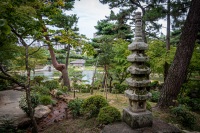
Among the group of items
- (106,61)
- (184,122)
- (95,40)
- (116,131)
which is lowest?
(184,122)

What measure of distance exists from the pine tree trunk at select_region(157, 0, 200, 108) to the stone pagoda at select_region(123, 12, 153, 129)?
2.09 metres

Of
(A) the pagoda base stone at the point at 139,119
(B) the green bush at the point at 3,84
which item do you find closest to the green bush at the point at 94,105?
(A) the pagoda base stone at the point at 139,119

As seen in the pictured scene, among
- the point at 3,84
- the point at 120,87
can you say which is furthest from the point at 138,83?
the point at 3,84

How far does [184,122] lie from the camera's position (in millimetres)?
4727

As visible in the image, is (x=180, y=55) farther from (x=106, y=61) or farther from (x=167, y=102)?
(x=106, y=61)

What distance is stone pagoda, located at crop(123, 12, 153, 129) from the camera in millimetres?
3463

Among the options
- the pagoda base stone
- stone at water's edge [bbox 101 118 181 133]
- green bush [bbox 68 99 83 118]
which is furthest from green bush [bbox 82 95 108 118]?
the pagoda base stone

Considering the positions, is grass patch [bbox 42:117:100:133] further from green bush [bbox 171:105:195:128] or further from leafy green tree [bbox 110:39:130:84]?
leafy green tree [bbox 110:39:130:84]

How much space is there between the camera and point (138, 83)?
3451mm

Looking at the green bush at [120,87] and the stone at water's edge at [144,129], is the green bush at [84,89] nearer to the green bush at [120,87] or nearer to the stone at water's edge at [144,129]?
the green bush at [120,87]

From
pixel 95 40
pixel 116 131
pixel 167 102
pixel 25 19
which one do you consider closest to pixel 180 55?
pixel 167 102

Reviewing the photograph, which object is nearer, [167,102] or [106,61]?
[167,102]

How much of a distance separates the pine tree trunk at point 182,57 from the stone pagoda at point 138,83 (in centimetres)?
209

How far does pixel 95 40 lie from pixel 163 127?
13.4 m
